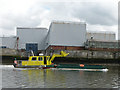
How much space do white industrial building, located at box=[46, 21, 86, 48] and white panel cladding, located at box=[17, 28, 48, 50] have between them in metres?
15.3

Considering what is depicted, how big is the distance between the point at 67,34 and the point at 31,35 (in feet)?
59.5

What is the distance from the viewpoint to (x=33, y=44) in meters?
66.8

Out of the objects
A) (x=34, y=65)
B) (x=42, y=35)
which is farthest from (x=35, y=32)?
(x=34, y=65)

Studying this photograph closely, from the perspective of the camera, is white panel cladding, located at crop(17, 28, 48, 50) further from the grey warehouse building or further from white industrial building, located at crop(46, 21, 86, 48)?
white industrial building, located at crop(46, 21, 86, 48)

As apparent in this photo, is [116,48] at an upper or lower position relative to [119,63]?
upper

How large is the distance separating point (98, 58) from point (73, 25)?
11.8 m

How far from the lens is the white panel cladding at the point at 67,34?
52156 millimetres

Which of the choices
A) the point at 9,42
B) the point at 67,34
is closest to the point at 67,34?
the point at 67,34

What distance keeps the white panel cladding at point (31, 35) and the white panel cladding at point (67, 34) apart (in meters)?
15.3

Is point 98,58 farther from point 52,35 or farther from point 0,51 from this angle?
point 0,51

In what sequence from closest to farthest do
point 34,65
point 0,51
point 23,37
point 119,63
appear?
point 34,65 < point 119,63 < point 0,51 < point 23,37

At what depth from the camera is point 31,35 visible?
6675cm

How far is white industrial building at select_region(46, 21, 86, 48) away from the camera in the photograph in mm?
52156

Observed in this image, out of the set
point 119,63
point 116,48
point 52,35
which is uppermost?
point 52,35
